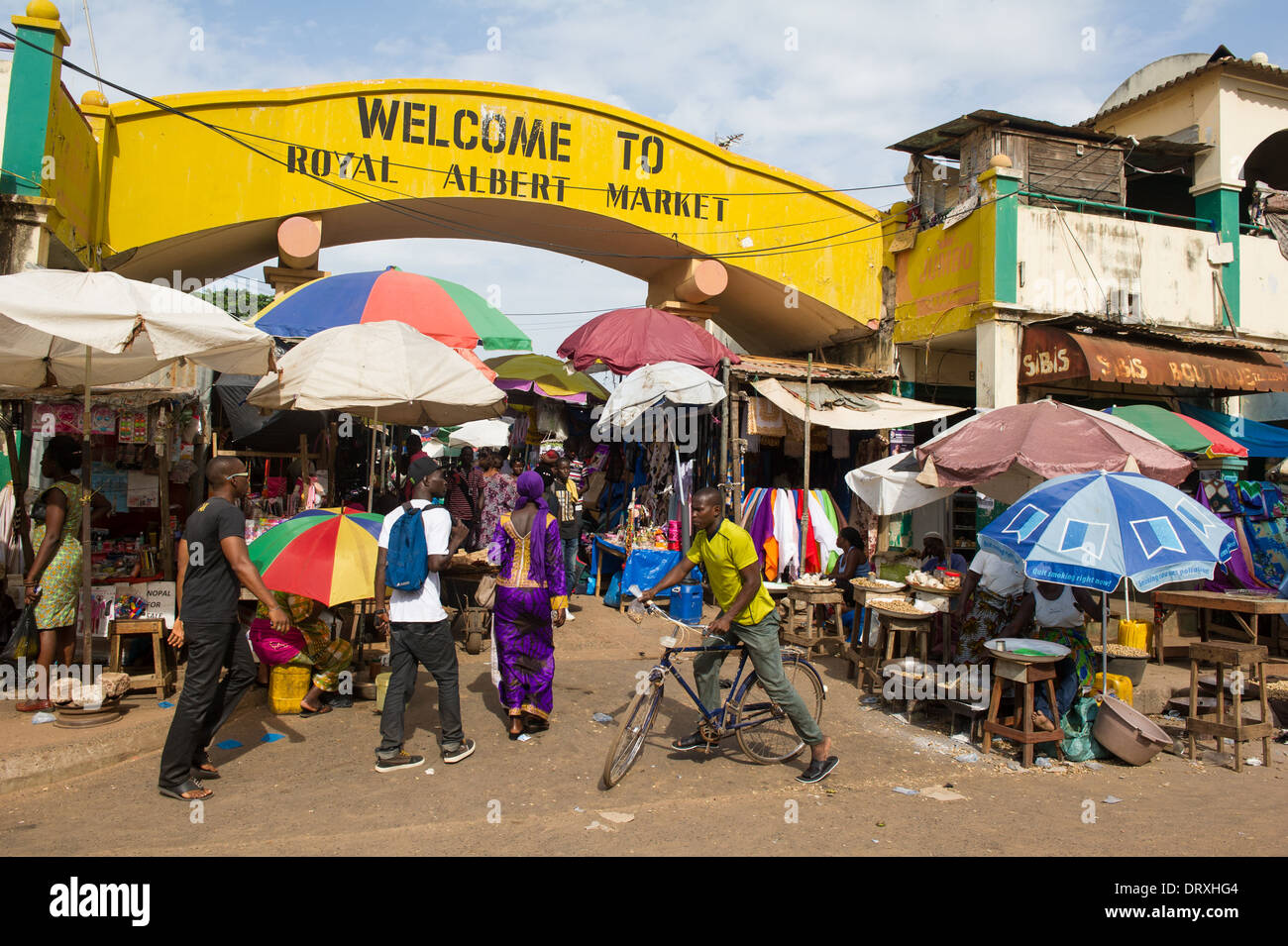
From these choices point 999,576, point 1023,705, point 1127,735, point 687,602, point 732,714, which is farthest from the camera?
point 687,602

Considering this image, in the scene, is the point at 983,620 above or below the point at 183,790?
above

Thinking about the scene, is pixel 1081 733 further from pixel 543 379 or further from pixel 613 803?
pixel 543 379

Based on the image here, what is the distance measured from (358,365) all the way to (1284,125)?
1460 centimetres

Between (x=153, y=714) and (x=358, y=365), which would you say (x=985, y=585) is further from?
(x=153, y=714)

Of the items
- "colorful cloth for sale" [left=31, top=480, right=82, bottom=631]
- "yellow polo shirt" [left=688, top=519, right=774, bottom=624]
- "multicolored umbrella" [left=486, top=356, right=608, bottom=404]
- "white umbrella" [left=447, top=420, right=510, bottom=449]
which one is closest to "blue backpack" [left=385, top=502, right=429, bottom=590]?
"yellow polo shirt" [left=688, top=519, right=774, bottom=624]

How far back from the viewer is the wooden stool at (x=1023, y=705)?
20.4 feet

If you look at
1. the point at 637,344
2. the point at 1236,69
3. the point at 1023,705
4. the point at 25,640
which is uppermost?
the point at 1236,69

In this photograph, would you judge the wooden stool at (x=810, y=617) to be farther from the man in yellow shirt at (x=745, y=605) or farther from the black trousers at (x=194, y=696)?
the black trousers at (x=194, y=696)

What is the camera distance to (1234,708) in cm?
673

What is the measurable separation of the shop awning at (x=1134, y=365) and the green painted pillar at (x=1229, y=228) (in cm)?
130

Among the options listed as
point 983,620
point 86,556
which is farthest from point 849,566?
point 86,556

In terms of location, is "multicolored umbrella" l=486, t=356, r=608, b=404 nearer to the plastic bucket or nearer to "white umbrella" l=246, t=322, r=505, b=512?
"white umbrella" l=246, t=322, r=505, b=512

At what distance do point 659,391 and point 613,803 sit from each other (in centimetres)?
617

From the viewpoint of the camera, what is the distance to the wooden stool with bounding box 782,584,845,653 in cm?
905
